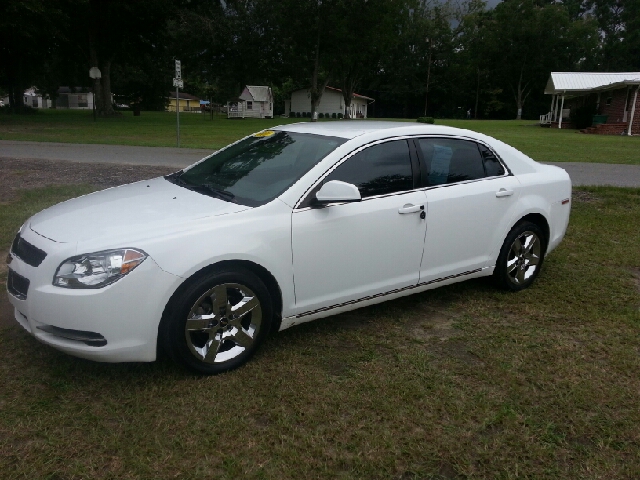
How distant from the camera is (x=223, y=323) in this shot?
349 cm

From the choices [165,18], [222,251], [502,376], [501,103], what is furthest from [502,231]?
[501,103]

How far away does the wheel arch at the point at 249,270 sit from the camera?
3.26 m

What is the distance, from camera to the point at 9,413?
10.1ft

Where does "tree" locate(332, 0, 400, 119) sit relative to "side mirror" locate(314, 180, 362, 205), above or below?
above

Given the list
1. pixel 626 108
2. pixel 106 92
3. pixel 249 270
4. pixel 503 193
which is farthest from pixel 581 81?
pixel 249 270

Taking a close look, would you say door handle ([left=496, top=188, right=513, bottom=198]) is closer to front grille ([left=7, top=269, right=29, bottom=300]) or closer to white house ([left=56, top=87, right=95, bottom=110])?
front grille ([left=7, top=269, right=29, bottom=300])

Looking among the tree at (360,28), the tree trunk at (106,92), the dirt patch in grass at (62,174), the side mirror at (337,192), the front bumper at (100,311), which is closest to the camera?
the front bumper at (100,311)

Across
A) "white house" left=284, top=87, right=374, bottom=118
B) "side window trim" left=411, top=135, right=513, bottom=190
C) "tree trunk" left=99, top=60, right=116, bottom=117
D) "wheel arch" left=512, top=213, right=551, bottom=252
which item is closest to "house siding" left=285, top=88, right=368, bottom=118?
"white house" left=284, top=87, right=374, bottom=118

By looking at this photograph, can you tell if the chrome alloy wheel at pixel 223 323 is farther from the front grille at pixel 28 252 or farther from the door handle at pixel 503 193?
the door handle at pixel 503 193

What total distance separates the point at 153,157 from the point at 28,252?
11347 mm

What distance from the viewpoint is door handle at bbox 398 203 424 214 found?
4.13 metres

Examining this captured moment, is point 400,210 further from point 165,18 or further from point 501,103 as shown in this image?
point 501,103

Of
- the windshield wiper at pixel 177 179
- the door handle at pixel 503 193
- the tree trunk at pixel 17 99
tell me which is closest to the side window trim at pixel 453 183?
the door handle at pixel 503 193

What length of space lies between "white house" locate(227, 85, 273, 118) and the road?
48.3 m
